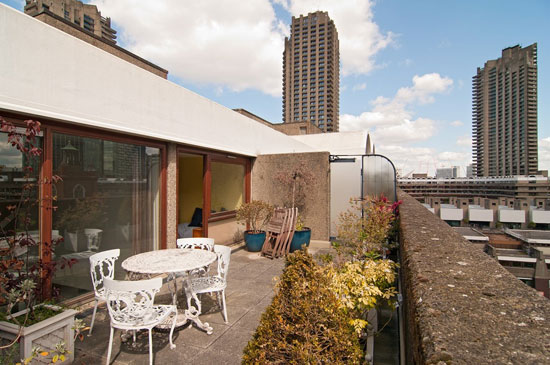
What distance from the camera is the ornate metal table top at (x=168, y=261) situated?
10.0ft

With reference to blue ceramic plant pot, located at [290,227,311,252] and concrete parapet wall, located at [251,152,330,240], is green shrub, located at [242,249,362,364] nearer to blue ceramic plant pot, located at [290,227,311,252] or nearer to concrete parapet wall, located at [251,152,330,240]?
blue ceramic plant pot, located at [290,227,311,252]

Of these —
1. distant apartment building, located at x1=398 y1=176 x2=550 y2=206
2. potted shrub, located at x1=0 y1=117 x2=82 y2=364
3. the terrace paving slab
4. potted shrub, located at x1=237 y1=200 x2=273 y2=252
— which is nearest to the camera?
potted shrub, located at x1=0 y1=117 x2=82 y2=364

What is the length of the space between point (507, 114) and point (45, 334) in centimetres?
9177

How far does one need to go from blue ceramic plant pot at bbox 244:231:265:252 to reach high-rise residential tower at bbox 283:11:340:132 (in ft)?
256

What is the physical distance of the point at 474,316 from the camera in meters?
0.89

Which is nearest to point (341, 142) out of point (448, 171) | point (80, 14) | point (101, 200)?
point (80, 14)

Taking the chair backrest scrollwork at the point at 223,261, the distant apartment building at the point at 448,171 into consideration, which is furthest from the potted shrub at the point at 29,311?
the distant apartment building at the point at 448,171

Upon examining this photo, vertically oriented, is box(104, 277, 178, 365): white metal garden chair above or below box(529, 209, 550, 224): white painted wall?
above

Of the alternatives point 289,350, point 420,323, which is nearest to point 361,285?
point 289,350

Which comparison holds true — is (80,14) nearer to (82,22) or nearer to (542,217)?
(82,22)

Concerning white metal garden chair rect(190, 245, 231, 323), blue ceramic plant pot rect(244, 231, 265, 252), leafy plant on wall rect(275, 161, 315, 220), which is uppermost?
leafy plant on wall rect(275, 161, 315, 220)

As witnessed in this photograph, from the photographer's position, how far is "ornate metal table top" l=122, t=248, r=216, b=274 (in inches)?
120

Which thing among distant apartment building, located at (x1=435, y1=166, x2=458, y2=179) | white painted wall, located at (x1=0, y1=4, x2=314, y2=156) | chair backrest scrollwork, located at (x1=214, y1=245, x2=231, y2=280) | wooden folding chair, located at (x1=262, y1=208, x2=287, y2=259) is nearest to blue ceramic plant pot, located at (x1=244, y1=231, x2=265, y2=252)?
wooden folding chair, located at (x1=262, y1=208, x2=287, y2=259)

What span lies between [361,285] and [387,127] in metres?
66.9
